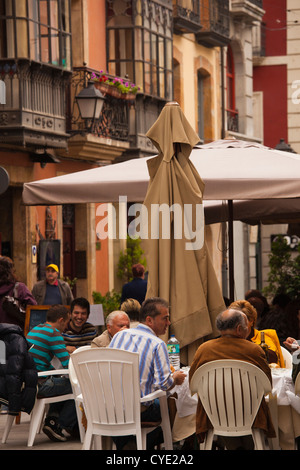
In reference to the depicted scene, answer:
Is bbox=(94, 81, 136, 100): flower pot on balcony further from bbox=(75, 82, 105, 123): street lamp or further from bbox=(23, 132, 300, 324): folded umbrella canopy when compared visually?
bbox=(23, 132, 300, 324): folded umbrella canopy

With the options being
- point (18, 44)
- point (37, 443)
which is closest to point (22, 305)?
point (37, 443)

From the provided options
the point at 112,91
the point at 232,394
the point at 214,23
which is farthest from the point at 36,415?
the point at 214,23

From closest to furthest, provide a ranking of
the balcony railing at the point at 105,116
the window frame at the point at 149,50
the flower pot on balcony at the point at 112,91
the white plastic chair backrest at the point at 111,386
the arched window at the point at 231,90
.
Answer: the white plastic chair backrest at the point at 111,386
the balcony railing at the point at 105,116
the flower pot on balcony at the point at 112,91
the window frame at the point at 149,50
the arched window at the point at 231,90

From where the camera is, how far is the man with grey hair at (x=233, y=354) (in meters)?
8.00

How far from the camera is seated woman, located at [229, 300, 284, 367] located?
9.44 meters

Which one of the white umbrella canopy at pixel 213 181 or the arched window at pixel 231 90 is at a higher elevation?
the arched window at pixel 231 90

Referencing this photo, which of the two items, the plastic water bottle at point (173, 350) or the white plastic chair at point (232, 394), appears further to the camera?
the plastic water bottle at point (173, 350)

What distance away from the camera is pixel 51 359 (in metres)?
10.6

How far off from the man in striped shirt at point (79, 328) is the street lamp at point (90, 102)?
890cm

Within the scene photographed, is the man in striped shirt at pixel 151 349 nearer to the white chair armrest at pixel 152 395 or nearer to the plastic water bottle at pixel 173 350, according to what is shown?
the white chair armrest at pixel 152 395

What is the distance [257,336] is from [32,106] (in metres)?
9.96

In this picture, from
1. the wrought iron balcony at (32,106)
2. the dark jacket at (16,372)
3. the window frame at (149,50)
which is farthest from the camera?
the window frame at (149,50)

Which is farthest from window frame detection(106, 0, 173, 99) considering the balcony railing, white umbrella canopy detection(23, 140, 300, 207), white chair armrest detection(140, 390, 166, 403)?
white chair armrest detection(140, 390, 166, 403)

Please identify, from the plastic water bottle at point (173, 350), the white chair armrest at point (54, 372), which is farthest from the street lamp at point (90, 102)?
the plastic water bottle at point (173, 350)
